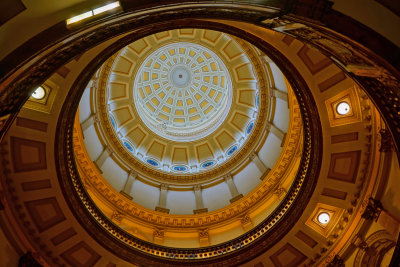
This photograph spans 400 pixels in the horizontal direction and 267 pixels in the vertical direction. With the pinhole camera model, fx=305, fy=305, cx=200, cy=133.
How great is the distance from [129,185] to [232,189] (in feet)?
25.7

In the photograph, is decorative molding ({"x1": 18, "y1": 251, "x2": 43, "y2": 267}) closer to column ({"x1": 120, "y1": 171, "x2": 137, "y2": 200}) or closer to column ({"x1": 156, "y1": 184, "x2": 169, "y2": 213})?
column ({"x1": 120, "y1": 171, "x2": 137, "y2": 200})

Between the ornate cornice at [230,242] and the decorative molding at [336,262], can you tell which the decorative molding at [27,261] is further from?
the decorative molding at [336,262]

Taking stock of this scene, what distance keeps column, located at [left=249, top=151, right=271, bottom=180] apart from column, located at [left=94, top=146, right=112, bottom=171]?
11.2 metres

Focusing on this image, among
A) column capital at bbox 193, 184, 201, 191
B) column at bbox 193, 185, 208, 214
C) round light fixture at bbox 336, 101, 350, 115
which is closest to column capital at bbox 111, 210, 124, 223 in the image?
column at bbox 193, 185, 208, 214

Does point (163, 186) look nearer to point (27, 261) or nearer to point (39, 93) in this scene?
point (27, 261)

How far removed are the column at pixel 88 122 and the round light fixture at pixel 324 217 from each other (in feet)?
51.0

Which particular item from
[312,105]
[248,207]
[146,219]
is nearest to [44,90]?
[146,219]

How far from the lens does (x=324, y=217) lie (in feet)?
51.5

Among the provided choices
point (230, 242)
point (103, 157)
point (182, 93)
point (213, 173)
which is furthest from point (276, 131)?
point (182, 93)

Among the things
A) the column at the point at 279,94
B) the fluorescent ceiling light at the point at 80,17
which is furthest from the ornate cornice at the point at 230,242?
the fluorescent ceiling light at the point at 80,17

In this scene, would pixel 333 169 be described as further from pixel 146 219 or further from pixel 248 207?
pixel 146 219

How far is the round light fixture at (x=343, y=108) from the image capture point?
46.2ft

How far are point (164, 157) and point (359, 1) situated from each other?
24167 millimetres

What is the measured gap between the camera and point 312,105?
15.0m
